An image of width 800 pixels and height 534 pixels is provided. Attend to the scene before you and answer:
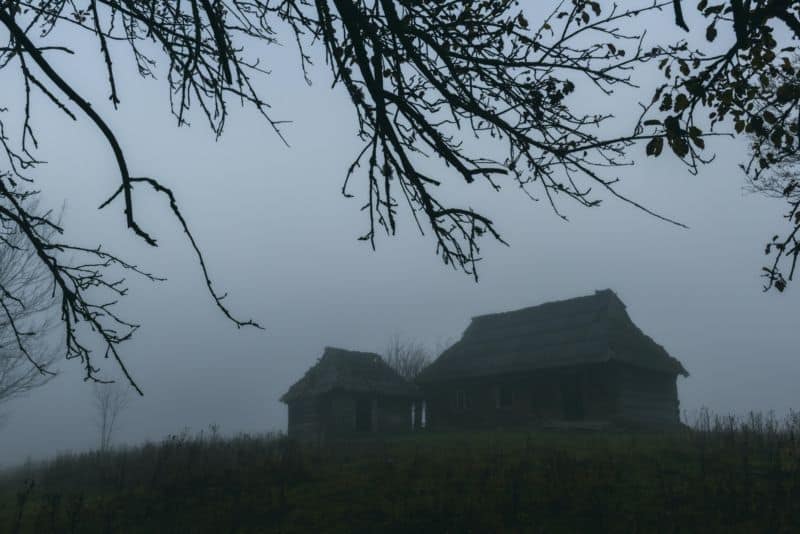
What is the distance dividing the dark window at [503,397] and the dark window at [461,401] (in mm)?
1927

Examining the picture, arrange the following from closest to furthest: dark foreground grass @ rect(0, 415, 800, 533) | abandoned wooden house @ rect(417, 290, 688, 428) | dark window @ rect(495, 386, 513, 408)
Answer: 1. dark foreground grass @ rect(0, 415, 800, 533)
2. abandoned wooden house @ rect(417, 290, 688, 428)
3. dark window @ rect(495, 386, 513, 408)

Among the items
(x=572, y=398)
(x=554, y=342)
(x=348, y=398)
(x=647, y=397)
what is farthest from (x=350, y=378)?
(x=647, y=397)

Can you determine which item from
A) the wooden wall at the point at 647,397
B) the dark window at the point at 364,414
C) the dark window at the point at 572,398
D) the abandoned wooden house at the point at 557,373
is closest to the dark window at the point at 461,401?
the abandoned wooden house at the point at 557,373

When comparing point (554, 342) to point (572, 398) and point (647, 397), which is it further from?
point (647, 397)

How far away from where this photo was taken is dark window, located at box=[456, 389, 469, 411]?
94.9 feet

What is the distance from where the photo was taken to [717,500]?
9234 mm

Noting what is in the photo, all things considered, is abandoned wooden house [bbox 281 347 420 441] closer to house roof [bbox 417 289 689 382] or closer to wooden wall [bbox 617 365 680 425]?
house roof [bbox 417 289 689 382]

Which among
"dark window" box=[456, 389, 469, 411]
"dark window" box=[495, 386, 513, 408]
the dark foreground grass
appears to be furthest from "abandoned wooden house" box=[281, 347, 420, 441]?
the dark foreground grass

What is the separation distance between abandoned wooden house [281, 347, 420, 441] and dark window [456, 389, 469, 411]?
2639 mm

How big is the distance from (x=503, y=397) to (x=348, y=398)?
7.72m

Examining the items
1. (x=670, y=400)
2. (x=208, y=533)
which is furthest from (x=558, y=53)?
(x=670, y=400)

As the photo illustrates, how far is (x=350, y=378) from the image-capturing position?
29.4 meters

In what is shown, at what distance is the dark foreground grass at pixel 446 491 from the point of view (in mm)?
8609

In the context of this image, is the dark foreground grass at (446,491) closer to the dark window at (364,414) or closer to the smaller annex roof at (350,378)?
the smaller annex roof at (350,378)
